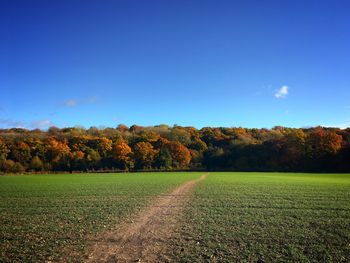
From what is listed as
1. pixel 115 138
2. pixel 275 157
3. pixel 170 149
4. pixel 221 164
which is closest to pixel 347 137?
pixel 275 157

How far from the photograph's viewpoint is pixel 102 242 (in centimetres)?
1481

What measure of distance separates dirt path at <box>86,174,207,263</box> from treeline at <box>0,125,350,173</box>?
105392 millimetres

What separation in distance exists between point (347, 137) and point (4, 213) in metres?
128

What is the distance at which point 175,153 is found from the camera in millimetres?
135375

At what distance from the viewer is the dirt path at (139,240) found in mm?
12695

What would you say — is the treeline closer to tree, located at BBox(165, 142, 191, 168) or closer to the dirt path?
tree, located at BBox(165, 142, 191, 168)

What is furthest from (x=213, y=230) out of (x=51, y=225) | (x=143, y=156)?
(x=143, y=156)

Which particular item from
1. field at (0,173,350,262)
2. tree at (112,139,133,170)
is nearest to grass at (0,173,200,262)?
field at (0,173,350,262)

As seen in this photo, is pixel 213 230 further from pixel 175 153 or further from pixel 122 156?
pixel 175 153

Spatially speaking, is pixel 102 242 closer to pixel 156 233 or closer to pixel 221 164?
pixel 156 233

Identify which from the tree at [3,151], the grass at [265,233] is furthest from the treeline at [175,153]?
the grass at [265,233]

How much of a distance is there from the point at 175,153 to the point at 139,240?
120 metres

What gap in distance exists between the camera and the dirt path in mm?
12695

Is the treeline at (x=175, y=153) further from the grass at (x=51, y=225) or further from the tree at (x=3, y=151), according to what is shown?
the grass at (x=51, y=225)
